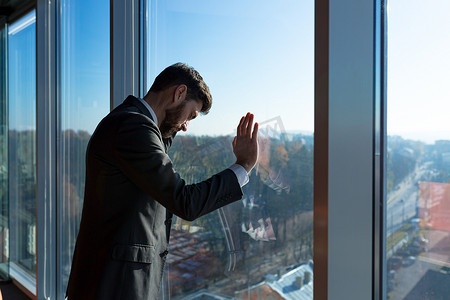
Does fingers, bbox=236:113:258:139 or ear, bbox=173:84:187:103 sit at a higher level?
ear, bbox=173:84:187:103

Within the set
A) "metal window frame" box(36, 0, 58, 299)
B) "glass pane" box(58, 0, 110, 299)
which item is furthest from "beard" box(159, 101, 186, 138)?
"metal window frame" box(36, 0, 58, 299)

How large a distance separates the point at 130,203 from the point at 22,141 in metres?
3.04

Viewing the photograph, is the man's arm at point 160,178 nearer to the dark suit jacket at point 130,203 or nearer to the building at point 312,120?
the dark suit jacket at point 130,203

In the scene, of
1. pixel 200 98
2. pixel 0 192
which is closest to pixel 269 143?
pixel 200 98

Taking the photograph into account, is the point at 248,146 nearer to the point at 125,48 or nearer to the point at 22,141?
the point at 125,48

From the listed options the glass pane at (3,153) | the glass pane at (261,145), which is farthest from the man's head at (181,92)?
the glass pane at (3,153)

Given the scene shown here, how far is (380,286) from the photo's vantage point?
104 centimetres

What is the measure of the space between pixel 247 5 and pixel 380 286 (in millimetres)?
983

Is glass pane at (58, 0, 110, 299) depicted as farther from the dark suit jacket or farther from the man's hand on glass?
the man's hand on glass

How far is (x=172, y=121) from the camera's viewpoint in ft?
4.59

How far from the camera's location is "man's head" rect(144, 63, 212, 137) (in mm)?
1358

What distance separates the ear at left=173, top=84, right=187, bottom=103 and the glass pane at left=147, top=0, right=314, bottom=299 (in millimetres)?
218

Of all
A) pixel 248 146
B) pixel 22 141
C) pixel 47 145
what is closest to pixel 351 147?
pixel 248 146

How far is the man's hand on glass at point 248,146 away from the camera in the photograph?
1226mm
